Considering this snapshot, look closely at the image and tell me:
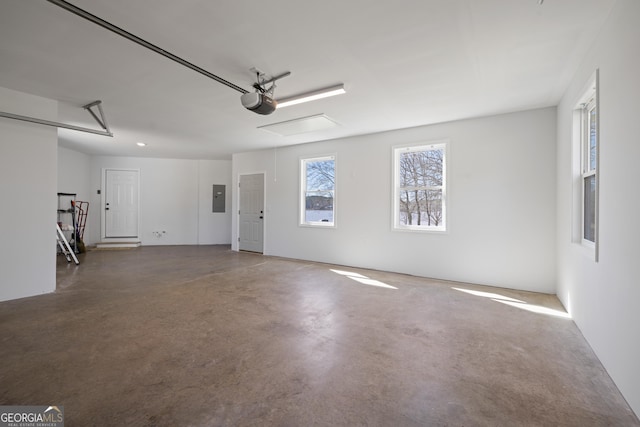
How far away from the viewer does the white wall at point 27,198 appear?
3398 mm

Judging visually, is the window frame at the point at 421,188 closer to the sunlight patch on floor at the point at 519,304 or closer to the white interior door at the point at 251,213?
the sunlight patch on floor at the point at 519,304

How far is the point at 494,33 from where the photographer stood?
7.58 feet

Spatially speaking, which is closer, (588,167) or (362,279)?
(588,167)

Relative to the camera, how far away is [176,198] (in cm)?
848

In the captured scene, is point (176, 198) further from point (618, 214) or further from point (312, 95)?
point (618, 214)

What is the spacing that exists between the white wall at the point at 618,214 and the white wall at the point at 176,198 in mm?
8355

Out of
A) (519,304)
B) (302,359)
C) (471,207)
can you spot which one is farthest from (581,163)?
(302,359)

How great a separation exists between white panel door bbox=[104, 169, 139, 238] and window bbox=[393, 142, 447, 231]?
748 cm

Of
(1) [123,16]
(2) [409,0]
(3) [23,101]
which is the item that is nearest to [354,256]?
(2) [409,0]

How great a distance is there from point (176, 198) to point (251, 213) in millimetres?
2851

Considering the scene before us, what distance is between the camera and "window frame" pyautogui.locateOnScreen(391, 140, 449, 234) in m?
4.66

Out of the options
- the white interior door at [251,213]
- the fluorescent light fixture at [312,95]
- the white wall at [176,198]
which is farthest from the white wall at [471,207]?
the white wall at [176,198]

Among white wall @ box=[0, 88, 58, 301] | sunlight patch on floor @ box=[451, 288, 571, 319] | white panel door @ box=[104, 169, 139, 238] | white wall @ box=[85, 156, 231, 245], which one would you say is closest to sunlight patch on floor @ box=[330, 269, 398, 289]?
sunlight patch on floor @ box=[451, 288, 571, 319]

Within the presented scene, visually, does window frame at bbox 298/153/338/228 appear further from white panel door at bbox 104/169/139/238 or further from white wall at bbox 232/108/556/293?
white panel door at bbox 104/169/139/238
